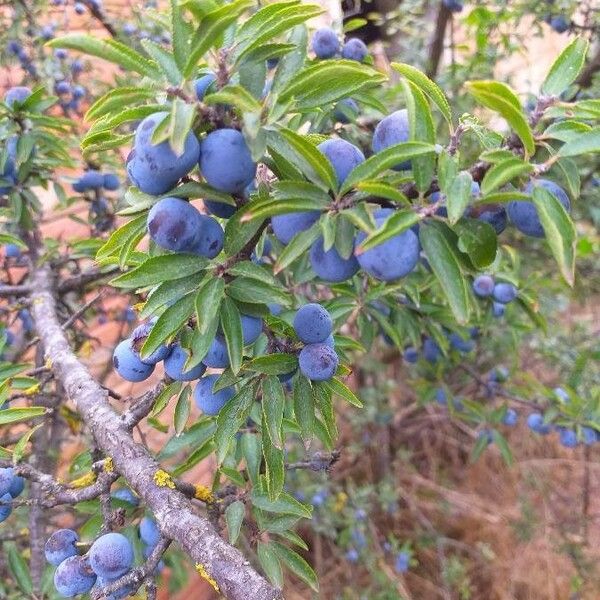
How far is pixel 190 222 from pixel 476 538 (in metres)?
Answer: 2.95

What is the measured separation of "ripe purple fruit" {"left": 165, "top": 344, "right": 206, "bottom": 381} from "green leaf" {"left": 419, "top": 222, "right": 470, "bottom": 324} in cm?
34

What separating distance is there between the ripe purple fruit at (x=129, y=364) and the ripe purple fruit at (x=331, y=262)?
0.36 meters

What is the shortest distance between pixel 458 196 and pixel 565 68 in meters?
0.26

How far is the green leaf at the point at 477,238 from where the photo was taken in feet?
1.98

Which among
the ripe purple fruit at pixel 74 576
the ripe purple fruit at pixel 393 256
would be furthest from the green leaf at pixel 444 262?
the ripe purple fruit at pixel 74 576

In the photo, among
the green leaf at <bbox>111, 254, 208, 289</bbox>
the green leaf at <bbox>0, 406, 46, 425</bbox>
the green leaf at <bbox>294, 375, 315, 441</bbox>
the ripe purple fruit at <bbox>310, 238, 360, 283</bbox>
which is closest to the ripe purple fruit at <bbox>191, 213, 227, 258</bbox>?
the green leaf at <bbox>111, 254, 208, 289</bbox>

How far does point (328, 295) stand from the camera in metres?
1.73

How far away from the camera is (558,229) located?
569 millimetres

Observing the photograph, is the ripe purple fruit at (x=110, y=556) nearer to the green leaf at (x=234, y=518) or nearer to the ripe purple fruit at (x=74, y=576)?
the ripe purple fruit at (x=74, y=576)

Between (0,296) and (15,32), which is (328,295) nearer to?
(0,296)

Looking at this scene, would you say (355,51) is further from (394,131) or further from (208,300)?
(208,300)

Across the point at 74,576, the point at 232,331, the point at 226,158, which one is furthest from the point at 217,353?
the point at 74,576

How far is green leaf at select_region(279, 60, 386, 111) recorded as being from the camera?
62cm

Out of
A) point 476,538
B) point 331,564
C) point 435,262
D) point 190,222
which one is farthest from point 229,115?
point 476,538
